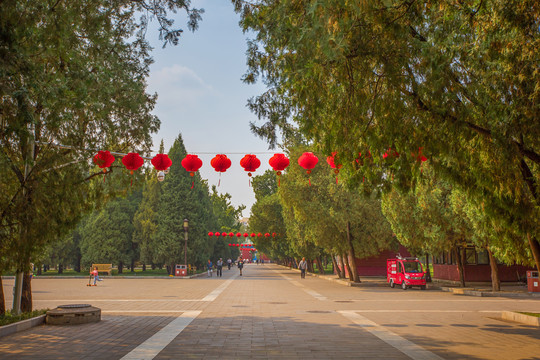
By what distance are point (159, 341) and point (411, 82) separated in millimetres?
6506

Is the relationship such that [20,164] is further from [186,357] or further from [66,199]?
[186,357]

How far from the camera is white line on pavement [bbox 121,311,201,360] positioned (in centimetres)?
752

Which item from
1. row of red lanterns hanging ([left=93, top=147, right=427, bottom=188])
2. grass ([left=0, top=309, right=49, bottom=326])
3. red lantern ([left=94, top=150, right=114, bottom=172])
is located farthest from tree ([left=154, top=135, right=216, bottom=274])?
red lantern ([left=94, top=150, right=114, bottom=172])

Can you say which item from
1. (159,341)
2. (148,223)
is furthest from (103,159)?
(148,223)

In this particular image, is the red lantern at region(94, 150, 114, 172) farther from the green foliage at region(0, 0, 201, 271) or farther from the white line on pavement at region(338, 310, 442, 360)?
the white line on pavement at region(338, 310, 442, 360)

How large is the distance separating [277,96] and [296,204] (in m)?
20.9

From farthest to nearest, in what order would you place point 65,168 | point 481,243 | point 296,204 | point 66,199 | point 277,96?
point 296,204, point 481,243, point 65,168, point 66,199, point 277,96

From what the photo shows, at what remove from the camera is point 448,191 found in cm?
2312

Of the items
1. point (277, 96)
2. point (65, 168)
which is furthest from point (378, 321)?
point (65, 168)

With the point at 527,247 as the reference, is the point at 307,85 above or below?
above

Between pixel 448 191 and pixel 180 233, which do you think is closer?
pixel 448 191

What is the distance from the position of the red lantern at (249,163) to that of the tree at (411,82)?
13.8 feet

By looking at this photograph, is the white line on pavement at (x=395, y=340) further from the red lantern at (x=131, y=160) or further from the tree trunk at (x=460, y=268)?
the tree trunk at (x=460, y=268)

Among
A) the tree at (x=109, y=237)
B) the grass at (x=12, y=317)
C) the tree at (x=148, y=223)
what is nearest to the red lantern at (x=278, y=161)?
the grass at (x=12, y=317)
